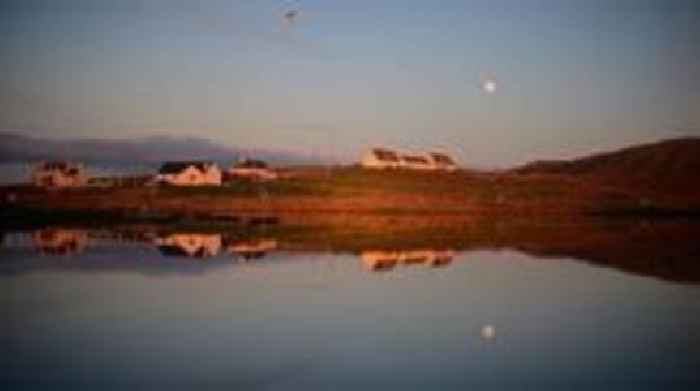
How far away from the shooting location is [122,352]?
6.86m

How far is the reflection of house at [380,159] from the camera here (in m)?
18.9

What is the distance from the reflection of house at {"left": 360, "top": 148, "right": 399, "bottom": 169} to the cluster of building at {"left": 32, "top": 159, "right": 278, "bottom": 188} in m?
1.58

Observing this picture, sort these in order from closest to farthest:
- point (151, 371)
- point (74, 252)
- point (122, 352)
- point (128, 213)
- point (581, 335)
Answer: point (151, 371)
point (122, 352)
point (581, 335)
point (74, 252)
point (128, 213)

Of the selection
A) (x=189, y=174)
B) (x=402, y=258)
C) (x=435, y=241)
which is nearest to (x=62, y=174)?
(x=189, y=174)

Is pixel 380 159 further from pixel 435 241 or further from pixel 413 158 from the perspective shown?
pixel 435 241

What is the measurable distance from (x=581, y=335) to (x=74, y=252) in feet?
18.8

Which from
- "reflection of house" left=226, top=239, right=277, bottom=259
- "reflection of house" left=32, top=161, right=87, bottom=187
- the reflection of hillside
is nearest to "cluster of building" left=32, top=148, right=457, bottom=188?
"reflection of house" left=32, top=161, right=87, bottom=187

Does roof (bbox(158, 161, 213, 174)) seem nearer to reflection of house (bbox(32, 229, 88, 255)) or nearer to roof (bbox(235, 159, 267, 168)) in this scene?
roof (bbox(235, 159, 267, 168))

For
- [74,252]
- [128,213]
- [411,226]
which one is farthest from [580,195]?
[74,252]

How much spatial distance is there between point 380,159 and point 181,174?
4.31 meters

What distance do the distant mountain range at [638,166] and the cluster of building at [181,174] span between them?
455cm

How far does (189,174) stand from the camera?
21.4 metres

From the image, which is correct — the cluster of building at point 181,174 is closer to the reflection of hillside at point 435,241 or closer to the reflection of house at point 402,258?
the reflection of hillside at point 435,241

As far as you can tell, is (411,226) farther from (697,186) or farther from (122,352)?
(122,352)
